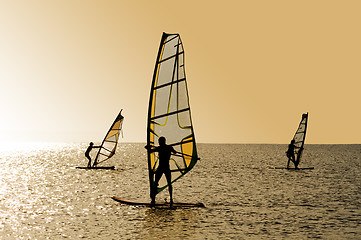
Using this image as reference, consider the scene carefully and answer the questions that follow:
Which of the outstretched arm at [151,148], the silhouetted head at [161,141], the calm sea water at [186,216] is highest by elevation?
the silhouetted head at [161,141]

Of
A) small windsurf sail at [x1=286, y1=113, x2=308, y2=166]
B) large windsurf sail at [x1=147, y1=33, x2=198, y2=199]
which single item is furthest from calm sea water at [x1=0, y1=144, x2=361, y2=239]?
small windsurf sail at [x1=286, y1=113, x2=308, y2=166]

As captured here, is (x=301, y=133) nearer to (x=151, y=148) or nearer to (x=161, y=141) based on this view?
(x=151, y=148)

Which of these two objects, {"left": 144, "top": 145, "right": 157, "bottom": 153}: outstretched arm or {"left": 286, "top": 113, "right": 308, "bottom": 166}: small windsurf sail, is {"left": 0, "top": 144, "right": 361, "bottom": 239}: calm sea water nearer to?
{"left": 144, "top": 145, "right": 157, "bottom": 153}: outstretched arm

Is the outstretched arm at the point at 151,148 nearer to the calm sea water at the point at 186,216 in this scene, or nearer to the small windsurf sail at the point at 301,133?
the calm sea water at the point at 186,216

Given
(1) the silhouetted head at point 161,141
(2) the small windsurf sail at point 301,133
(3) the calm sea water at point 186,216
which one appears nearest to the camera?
(3) the calm sea water at point 186,216

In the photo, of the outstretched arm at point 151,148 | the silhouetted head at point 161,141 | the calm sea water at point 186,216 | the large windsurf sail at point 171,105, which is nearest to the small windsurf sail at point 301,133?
the calm sea water at point 186,216

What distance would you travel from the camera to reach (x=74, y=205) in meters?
20.3

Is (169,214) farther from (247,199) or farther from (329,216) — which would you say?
(247,199)

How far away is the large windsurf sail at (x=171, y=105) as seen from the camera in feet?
56.1

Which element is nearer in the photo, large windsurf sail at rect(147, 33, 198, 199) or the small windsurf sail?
large windsurf sail at rect(147, 33, 198, 199)

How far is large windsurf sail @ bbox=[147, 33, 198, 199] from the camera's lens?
56.1 ft

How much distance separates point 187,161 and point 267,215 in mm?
2894

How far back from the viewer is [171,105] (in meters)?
17.2

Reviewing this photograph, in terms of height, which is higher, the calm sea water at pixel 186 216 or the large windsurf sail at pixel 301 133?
the large windsurf sail at pixel 301 133
